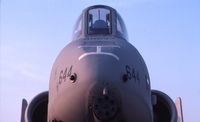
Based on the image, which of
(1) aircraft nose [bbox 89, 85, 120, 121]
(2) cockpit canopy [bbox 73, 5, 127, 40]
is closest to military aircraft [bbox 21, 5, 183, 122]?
(1) aircraft nose [bbox 89, 85, 120, 121]

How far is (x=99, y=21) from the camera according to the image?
7531 mm

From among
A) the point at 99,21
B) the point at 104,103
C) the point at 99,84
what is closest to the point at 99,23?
the point at 99,21

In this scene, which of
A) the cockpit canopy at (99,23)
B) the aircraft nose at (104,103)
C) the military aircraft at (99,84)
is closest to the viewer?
the aircraft nose at (104,103)

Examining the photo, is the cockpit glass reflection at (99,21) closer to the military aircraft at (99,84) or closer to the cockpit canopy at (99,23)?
the cockpit canopy at (99,23)

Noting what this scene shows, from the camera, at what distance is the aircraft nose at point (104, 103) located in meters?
4.91

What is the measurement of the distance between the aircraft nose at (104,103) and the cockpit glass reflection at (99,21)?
2.30 m

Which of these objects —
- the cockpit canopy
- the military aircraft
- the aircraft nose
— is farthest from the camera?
the cockpit canopy

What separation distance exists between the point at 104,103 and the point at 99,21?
2.97 m

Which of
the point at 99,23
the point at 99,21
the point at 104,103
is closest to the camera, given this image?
the point at 104,103

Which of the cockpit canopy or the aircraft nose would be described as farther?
the cockpit canopy

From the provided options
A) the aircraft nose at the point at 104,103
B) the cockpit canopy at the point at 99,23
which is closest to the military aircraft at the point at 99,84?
the aircraft nose at the point at 104,103

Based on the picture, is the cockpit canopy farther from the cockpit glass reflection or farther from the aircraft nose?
the aircraft nose

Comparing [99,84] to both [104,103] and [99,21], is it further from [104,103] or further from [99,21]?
[99,21]

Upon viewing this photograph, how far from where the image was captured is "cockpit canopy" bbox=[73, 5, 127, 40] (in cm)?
713
